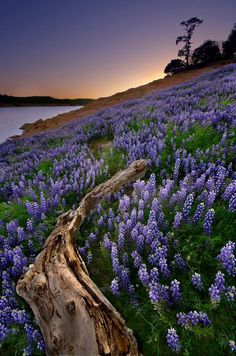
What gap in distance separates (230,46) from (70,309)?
50.8 metres

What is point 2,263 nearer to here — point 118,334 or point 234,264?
point 118,334

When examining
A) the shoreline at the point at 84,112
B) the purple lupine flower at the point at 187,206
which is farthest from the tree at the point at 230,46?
the purple lupine flower at the point at 187,206

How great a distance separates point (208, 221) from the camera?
304 centimetres

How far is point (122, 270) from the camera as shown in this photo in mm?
2928

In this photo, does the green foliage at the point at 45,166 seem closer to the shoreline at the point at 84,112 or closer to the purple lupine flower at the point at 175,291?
the purple lupine flower at the point at 175,291

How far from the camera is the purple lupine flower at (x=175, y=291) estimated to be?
2.52 meters

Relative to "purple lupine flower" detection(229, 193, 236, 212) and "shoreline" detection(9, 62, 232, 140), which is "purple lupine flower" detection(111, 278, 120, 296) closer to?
"purple lupine flower" detection(229, 193, 236, 212)

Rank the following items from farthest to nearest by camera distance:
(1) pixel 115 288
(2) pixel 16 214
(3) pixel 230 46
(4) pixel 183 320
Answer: (3) pixel 230 46 → (2) pixel 16 214 → (1) pixel 115 288 → (4) pixel 183 320

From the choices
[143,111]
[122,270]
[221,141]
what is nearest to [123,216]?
[122,270]

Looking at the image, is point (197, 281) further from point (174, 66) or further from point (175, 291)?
point (174, 66)

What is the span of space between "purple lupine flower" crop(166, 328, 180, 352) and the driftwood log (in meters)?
0.30

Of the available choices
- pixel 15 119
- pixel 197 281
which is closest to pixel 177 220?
pixel 197 281

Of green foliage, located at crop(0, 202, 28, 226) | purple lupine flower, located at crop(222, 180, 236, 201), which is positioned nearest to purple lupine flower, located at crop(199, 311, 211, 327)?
purple lupine flower, located at crop(222, 180, 236, 201)

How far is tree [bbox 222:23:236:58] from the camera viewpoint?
144ft
